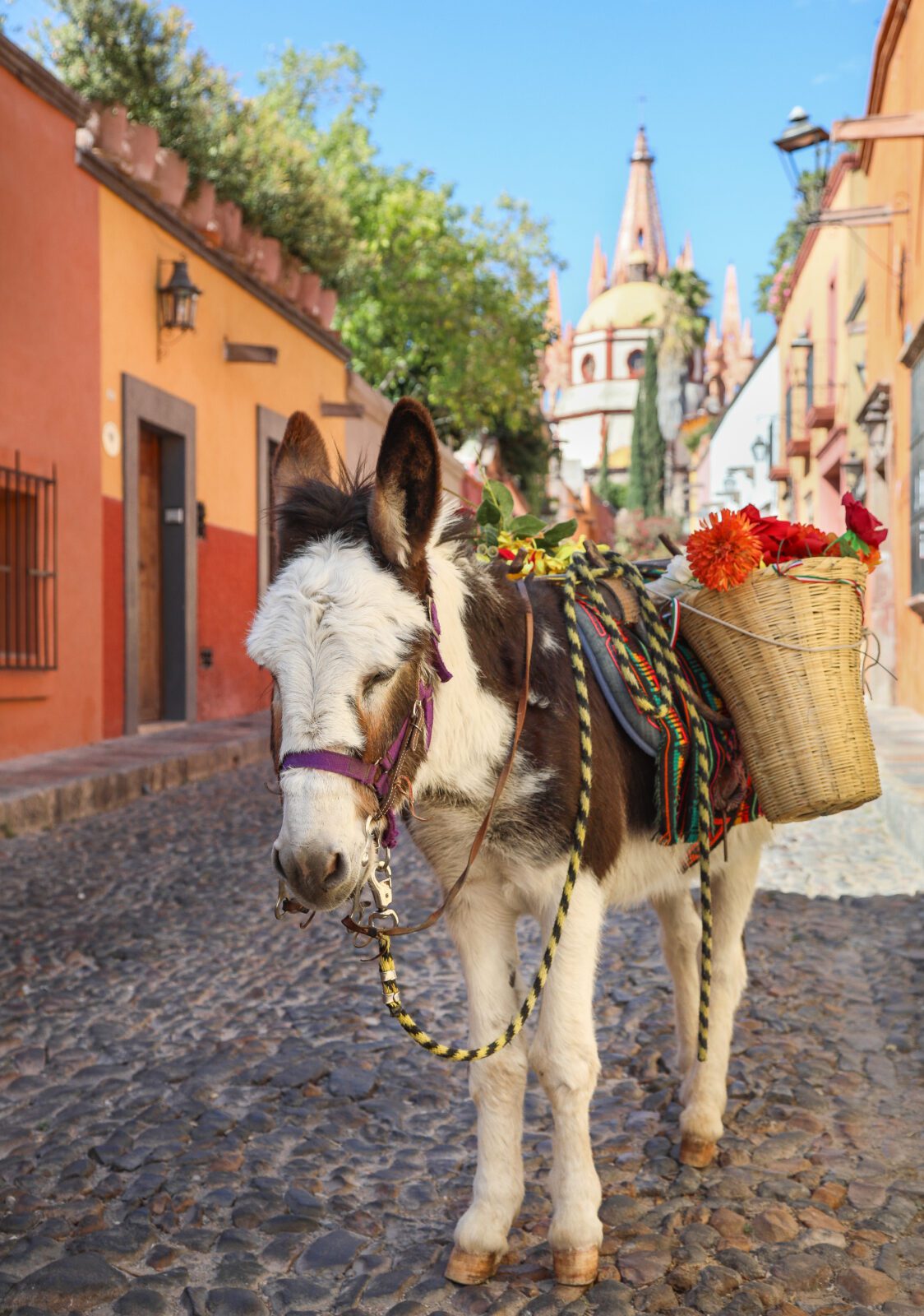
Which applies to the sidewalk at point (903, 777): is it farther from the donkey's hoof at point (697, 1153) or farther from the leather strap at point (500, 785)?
the leather strap at point (500, 785)

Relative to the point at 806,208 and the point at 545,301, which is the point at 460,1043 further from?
the point at 545,301

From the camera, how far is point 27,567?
30.6 feet

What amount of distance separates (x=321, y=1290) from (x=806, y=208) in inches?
815

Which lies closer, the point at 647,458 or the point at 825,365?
the point at 825,365

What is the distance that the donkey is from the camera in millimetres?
1918

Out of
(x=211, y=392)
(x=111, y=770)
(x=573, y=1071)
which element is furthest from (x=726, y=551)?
(x=211, y=392)

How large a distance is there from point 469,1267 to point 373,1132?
719 mm

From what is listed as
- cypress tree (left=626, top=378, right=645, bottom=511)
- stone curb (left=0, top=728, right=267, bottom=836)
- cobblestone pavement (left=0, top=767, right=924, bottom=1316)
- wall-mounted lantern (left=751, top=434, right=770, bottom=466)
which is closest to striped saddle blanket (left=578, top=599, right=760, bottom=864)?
cobblestone pavement (left=0, top=767, right=924, bottom=1316)

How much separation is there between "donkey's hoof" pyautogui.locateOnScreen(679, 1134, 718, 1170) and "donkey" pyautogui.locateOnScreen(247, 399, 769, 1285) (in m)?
0.57

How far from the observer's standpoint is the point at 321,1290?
7.62 feet

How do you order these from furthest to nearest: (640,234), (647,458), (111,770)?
(640,234), (647,458), (111,770)

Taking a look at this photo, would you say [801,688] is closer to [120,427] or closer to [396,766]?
[396,766]

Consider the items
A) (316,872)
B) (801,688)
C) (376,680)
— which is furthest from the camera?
(801,688)

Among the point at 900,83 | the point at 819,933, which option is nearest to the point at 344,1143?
the point at 819,933
